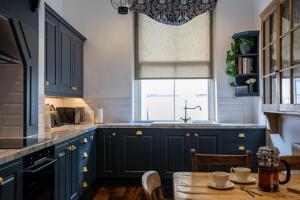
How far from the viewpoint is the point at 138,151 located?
14.0 ft

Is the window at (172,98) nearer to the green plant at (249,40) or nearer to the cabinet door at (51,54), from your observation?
the green plant at (249,40)

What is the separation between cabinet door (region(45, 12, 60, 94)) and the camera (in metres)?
3.38

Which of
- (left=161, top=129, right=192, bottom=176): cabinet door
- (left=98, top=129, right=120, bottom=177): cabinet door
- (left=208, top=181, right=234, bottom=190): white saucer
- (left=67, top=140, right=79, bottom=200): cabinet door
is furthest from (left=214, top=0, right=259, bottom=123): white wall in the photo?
(left=208, top=181, right=234, bottom=190): white saucer

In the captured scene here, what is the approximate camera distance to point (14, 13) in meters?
2.64

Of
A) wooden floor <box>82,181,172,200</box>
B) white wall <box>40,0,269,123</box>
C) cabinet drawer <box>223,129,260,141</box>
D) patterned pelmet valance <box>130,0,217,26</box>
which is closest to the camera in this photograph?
wooden floor <box>82,181,172,200</box>

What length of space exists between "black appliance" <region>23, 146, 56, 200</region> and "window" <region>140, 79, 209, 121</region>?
2495mm

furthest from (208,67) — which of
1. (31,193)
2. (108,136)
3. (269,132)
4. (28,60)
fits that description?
(31,193)

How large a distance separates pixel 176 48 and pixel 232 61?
34.4 inches

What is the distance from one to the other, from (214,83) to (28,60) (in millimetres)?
2877

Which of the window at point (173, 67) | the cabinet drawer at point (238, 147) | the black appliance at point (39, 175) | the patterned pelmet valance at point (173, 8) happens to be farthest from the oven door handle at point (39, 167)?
the patterned pelmet valance at point (173, 8)

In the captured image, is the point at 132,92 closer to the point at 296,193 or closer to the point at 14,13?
the point at 14,13

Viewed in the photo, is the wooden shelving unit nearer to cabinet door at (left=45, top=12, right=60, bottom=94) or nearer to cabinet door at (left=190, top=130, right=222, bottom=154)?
cabinet door at (left=190, top=130, right=222, bottom=154)

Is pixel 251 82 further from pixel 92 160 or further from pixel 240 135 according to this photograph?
pixel 92 160

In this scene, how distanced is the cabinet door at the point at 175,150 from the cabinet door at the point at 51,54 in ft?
5.11
